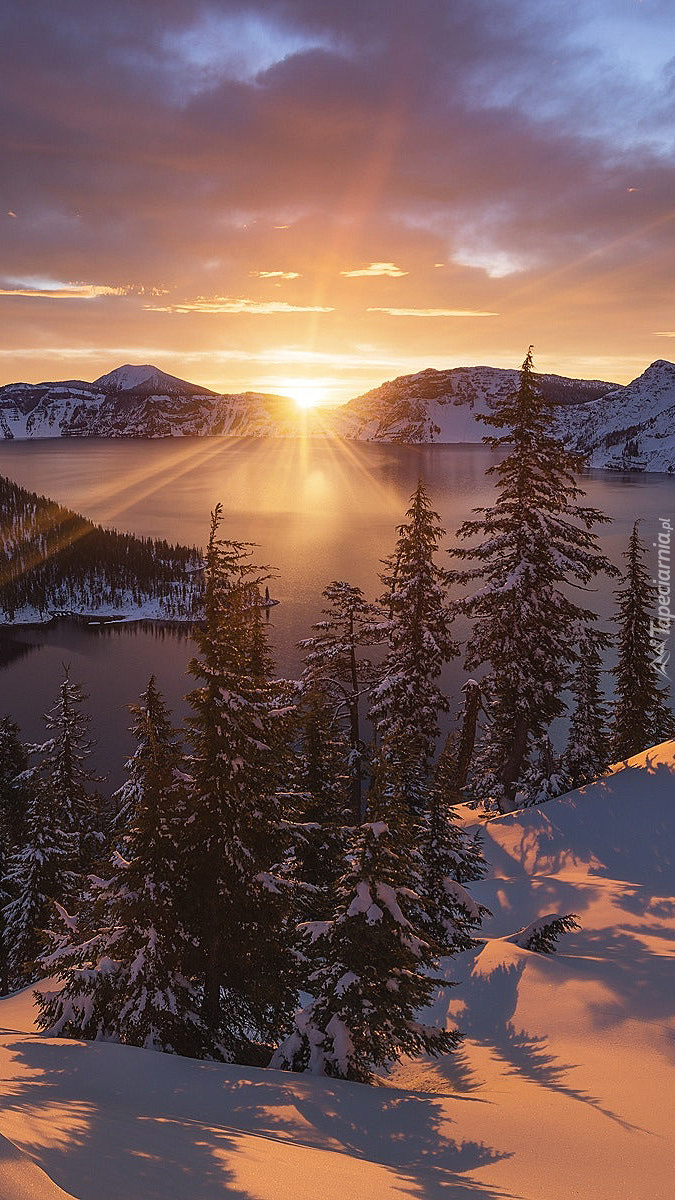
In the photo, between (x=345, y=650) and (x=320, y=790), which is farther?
(x=345, y=650)

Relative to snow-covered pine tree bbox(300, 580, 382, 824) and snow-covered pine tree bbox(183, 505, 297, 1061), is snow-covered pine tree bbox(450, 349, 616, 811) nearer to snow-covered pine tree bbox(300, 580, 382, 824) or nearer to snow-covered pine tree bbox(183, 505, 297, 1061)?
snow-covered pine tree bbox(300, 580, 382, 824)

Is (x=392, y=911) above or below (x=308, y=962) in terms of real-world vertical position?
above

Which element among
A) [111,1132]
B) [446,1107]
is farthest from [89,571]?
[111,1132]

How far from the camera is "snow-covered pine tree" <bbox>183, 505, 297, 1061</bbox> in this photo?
1092 cm

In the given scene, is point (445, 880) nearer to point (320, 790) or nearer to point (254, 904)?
point (254, 904)

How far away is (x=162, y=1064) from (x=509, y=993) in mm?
5751

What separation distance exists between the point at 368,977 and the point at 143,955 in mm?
3746

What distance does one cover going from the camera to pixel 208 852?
10.9 metres

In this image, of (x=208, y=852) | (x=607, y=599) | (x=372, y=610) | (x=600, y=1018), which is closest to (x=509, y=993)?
(x=600, y=1018)

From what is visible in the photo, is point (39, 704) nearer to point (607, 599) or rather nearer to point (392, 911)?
point (607, 599)

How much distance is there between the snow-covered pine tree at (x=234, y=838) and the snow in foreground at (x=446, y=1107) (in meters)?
1.67

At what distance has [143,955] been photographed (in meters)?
10.2

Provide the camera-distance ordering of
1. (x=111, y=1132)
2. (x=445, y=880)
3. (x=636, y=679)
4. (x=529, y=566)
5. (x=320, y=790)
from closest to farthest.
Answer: (x=111, y=1132)
(x=445, y=880)
(x=320, y=790)
(x=529, y=566)
(x=636, y=679)

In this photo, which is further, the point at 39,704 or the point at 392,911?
the point at 39,704
